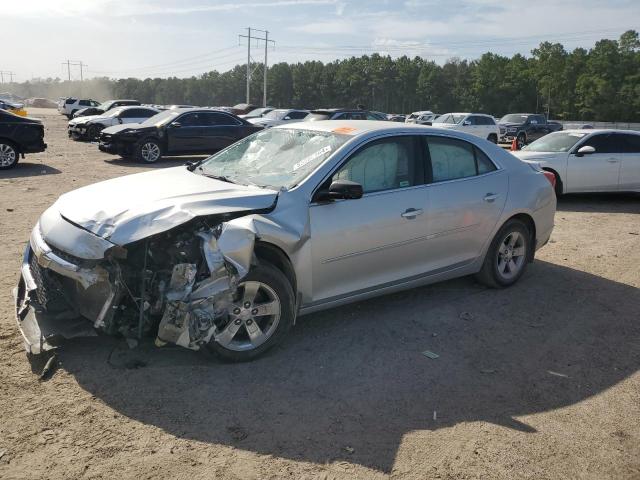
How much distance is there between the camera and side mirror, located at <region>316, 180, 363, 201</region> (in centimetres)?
432

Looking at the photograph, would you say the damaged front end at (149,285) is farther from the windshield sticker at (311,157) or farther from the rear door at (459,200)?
the rear door at (459,200)

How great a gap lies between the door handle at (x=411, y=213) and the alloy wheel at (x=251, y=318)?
1.45 metres

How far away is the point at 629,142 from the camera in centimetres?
1176

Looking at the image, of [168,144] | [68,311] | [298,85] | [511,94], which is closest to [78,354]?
[68,311]

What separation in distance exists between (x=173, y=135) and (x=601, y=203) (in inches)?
452

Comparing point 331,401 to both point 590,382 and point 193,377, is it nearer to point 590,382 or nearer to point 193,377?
point 193,377

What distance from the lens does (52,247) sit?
3.98 meters

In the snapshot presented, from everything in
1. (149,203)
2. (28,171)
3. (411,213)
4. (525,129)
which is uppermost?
(525,129)

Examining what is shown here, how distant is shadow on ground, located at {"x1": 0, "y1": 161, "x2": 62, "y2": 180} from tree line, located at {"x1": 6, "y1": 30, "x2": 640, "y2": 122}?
6593cm

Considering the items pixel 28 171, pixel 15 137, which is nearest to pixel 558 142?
pixel 28 171

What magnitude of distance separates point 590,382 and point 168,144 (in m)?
14.5

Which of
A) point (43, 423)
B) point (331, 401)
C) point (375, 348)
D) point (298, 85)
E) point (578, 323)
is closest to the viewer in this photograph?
point (43, 423)

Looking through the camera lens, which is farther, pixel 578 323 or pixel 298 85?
pixel 298 85

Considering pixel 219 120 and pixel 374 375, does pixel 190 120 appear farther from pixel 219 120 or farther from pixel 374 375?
pixel 374 375
